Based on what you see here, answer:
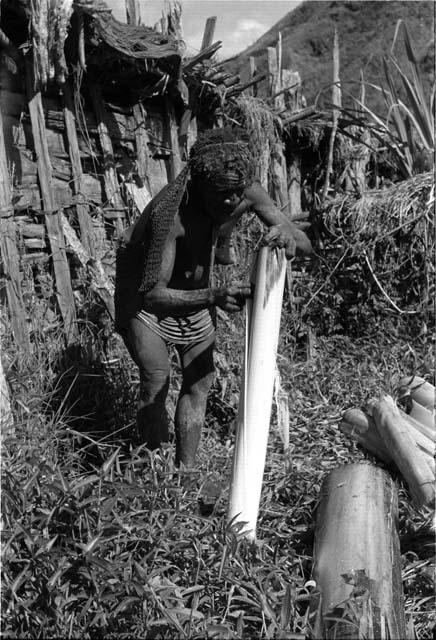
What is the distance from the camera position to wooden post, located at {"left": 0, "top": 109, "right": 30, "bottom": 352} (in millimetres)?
4195

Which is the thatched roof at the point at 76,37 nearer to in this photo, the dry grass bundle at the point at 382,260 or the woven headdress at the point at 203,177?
the woven headdress at the point at 203,177

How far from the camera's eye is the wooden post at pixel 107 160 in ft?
16.1

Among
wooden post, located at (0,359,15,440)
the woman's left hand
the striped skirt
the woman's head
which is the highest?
the woman's head

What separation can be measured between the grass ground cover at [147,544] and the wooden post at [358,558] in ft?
0.37

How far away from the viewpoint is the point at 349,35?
2795 cm

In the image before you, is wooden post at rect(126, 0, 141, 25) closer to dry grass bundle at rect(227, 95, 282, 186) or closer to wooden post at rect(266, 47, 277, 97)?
dry grass bundle at rect(227, 95, 282, 186)

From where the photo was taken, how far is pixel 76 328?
15.2 ft

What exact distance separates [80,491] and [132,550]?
0.30 meters

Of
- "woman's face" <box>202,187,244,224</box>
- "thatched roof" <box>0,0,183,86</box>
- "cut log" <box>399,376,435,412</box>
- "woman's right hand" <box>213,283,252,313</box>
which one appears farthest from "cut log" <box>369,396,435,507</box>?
"thatched roof" <box>0,0,183,86</box>

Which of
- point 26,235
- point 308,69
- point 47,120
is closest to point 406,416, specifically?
point 26,235

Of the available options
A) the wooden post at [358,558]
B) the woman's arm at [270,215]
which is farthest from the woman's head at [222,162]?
the wooden post at [358,558]

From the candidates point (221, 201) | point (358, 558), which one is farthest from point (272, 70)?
point (358, 558)

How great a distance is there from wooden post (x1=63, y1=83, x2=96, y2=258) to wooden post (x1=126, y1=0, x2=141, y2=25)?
834mm

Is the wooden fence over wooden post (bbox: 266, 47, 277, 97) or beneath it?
beneath
